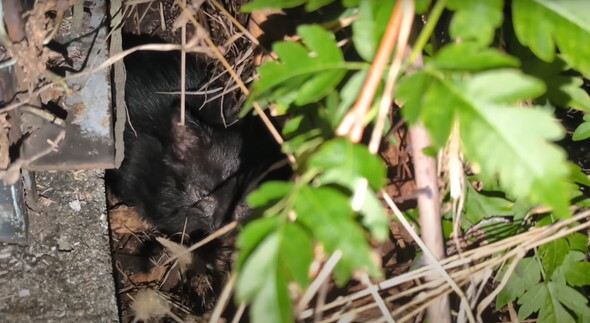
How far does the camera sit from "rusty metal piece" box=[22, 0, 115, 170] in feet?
8.21

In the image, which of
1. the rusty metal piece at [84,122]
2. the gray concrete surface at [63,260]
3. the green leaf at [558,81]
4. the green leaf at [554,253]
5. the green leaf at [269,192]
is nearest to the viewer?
the green leaf at [269,192]

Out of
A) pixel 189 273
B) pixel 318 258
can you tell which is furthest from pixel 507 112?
pixel 189 273

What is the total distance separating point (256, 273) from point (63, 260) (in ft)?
6.18

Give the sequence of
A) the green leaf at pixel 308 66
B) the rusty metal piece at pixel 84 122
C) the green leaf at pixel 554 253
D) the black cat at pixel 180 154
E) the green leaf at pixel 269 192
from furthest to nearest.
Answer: the black cat at pixel 180 154 < the rusty metal piece at pixel 84 122 < the green leaf at pixel 554 253 < the green leaf at pixel 308 66 < the green leaf at pixel 269 192

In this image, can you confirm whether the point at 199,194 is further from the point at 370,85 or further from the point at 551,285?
the point at 370,85

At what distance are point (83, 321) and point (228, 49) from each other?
150 centimetres

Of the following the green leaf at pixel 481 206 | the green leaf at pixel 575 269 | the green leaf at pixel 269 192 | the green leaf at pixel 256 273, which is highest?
the green leaf at pixel 269 192

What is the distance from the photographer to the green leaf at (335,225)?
1.29m

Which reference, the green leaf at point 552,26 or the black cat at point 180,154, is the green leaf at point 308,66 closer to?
the green leaf at point 552,26

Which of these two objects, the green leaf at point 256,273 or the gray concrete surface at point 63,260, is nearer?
the green leaf at point 256,273

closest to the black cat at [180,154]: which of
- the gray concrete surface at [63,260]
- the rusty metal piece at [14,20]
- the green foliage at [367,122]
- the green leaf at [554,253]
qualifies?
the gray concrete surface at [63,260]

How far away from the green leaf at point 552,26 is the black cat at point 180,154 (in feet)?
7.77

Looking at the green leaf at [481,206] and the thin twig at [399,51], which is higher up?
the thin twig at [399,51]

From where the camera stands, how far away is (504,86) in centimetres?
126
